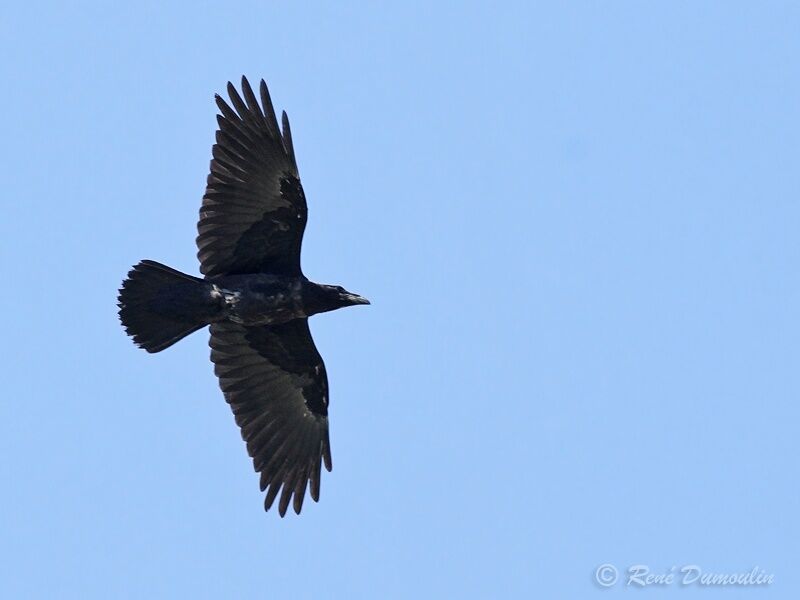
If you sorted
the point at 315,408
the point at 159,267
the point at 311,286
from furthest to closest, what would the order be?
the point at 315,408 < the point at 311,286 < the point at 159,267

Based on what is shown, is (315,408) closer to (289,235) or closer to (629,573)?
(289,235)

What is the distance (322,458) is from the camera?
19.8m

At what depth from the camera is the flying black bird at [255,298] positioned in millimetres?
17812

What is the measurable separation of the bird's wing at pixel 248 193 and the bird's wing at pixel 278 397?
46.7 inches

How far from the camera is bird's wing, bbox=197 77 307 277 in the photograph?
59.5 feet

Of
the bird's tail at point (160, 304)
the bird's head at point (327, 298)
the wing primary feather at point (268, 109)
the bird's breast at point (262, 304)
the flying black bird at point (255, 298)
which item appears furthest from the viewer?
the bird's head at point (327, 298)

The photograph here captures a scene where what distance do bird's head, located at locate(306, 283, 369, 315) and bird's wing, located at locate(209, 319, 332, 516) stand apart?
709 mm

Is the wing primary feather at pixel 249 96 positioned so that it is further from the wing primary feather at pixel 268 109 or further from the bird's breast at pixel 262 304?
the bird's breast at pixel 262 304

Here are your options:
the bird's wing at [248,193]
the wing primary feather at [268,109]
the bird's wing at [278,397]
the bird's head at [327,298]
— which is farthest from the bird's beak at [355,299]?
the wing primary feather at [268,109]

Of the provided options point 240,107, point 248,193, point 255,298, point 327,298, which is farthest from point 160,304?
point 240,107

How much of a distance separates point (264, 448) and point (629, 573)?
4945mm

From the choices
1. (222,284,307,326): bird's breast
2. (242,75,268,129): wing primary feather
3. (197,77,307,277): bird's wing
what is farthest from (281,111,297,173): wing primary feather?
(222,284,307,326): bird's breast

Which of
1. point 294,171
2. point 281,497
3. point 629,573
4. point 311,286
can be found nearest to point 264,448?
point 281,497

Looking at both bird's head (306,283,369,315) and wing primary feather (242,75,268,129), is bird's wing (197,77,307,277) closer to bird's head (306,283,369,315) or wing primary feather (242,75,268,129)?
wing primary feather (242,75,268,129)
